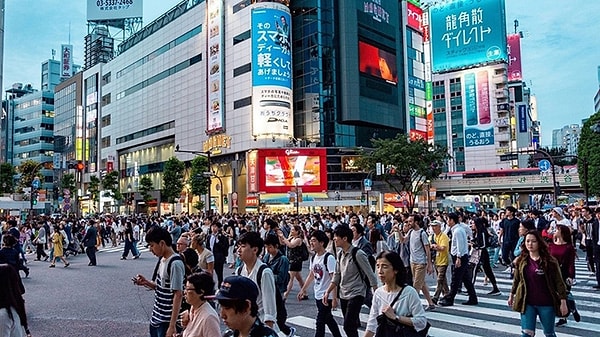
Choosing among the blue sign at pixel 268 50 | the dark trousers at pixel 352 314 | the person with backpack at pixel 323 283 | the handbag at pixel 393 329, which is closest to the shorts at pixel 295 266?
the person with backpack at pixel 323 283

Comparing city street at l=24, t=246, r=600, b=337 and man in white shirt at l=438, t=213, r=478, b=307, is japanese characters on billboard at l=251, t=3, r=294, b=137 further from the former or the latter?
man in white shirt at l=438, t=213, r=478, b=307

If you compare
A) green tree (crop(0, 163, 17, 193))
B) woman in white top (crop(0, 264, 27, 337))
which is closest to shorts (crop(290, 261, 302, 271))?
woman in white top (crop(0, 264, 27, 337))

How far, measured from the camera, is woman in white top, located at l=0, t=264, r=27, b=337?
3.98 metres

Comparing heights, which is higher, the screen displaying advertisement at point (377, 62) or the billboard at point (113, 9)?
the billboard at point (113, 9)

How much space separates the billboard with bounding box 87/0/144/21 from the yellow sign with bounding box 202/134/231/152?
114 ft

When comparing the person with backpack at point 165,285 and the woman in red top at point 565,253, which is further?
the woman in red top at point 565,253

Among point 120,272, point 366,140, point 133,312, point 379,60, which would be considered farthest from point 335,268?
point 379,60

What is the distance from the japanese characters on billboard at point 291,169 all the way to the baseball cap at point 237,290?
47.2 m

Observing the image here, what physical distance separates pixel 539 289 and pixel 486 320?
3543mm

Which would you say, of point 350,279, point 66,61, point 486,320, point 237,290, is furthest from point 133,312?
point 66,61

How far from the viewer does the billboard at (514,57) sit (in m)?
102

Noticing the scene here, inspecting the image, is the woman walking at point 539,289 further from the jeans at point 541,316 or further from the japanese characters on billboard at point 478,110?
the japanese characters on billboard at point 478,110

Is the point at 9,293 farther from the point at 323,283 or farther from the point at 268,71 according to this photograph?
the point at 268,71

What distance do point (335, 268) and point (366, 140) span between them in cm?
5161
